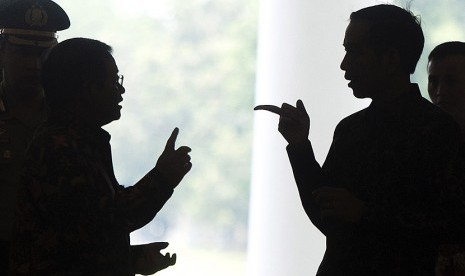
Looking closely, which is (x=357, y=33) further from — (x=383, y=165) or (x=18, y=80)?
(x=18, y=80)

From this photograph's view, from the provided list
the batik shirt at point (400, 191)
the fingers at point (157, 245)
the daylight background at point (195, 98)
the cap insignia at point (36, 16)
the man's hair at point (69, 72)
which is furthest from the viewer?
the daylight background at point (195, 98)

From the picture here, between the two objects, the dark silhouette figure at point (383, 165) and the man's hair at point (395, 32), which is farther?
the man's hair at point (395, 32)

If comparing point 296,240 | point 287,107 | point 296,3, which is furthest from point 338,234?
point 296,3

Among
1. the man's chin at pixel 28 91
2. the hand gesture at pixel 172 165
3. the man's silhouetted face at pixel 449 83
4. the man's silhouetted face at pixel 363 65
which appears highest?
the man's silhouetted face at pixel 449 83

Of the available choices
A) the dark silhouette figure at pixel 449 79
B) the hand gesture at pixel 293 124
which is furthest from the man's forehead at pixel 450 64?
the hand gesture at pixel 293 124

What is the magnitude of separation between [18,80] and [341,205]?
Result: 2.64 ft

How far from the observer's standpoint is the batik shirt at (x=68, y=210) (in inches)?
50.5

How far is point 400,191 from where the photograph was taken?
131cm

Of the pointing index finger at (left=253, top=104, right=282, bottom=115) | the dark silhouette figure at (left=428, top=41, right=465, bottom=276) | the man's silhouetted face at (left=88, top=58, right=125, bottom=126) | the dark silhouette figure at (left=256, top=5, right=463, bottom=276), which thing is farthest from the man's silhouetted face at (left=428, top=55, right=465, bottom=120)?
the man's silhouetted face at (left=88, top=58, right=125, bottom=126)

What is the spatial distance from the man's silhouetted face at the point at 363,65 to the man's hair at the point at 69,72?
1.49 feet

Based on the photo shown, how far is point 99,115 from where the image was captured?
1.40 m

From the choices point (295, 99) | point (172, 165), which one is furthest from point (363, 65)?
point (295, 99)

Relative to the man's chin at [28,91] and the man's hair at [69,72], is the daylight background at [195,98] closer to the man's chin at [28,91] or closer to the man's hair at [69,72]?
the man's chin at [28,91]

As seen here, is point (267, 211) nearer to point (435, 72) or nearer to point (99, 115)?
point (435, 72)
